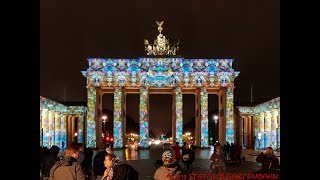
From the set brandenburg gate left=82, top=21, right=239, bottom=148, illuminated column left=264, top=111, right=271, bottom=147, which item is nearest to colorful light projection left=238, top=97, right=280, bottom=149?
illuminated column left=264, top=111, right=271, bottom=147

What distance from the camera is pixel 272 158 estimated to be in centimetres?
1414

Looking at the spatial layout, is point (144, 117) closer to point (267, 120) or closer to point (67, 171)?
point (267, 120)

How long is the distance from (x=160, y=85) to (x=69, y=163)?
70.1 metres

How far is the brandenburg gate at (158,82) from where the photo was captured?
79000mm

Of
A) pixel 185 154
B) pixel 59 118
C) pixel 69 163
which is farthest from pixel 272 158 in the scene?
pixel 59 118

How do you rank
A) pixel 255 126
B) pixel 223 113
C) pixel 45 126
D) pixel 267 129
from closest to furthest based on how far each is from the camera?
pixel 45 126, pixel 267 129, pixel 223 113, pixel 255 126

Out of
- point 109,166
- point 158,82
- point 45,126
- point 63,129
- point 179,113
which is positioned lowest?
point 63,129

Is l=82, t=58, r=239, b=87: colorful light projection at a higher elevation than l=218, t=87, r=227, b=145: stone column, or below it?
higher

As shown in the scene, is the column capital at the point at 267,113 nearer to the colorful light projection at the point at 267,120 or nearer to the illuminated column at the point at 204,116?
the colorful light projection at the point at 267,120

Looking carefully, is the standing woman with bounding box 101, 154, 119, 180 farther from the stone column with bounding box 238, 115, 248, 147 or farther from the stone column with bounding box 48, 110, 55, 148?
the stone column with bounding box 238, 115, 248, 147

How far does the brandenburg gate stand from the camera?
7900 cm

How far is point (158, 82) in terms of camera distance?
Answer: 79062 millimetres

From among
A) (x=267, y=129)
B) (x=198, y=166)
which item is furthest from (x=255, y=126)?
(x=198, y=166)
